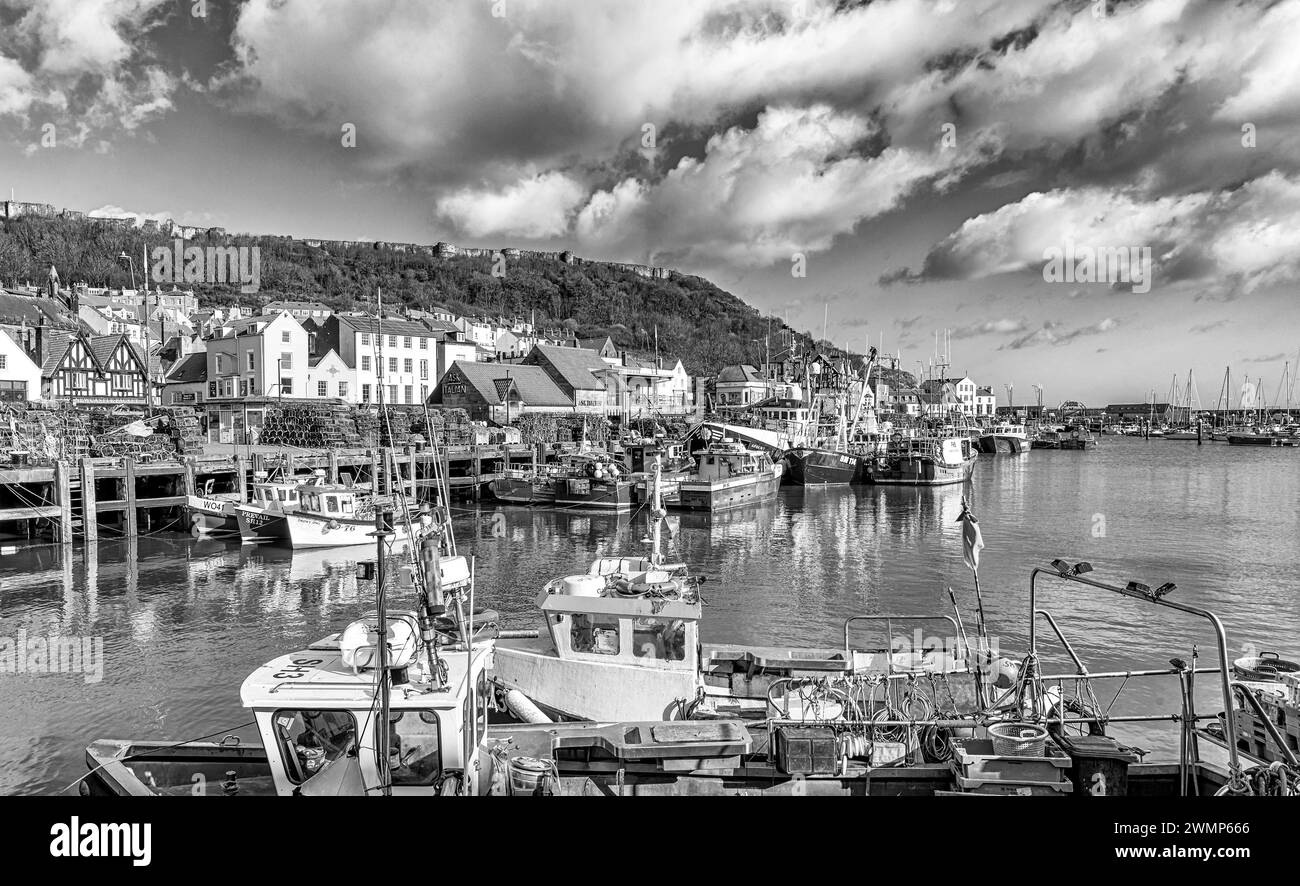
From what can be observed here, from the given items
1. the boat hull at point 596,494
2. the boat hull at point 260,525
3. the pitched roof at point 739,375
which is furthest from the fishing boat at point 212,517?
the pitched roof at point 739,375

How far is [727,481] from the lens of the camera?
155 ft

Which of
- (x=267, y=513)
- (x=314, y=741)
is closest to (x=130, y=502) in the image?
(x=267, y=513)

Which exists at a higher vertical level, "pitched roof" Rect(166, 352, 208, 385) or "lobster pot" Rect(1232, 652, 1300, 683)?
"pitched roof" Rect(166, 352, 208, 385)

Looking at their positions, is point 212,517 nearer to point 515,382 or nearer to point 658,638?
point 658,638

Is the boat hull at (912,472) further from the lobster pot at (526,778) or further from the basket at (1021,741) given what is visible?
the lobster pot at (526,778)

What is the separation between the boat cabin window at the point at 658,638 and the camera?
12.4m

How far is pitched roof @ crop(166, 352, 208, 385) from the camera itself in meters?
Answer: 66.2

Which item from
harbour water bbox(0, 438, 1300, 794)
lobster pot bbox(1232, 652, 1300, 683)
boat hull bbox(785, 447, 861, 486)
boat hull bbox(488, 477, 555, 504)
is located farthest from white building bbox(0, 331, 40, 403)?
lobster pot bbox(1232, 652, 1300, 683)

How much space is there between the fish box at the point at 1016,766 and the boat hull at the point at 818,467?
54.1 m

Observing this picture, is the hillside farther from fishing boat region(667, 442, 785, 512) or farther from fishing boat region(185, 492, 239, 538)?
fishing boat region(185, 492, 239, 538)

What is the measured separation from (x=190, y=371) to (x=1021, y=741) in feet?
239

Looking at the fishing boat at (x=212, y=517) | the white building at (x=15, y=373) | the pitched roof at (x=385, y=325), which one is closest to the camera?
the fishing boat at (x=212, y=517)

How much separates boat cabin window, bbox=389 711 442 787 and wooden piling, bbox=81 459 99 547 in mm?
29731
